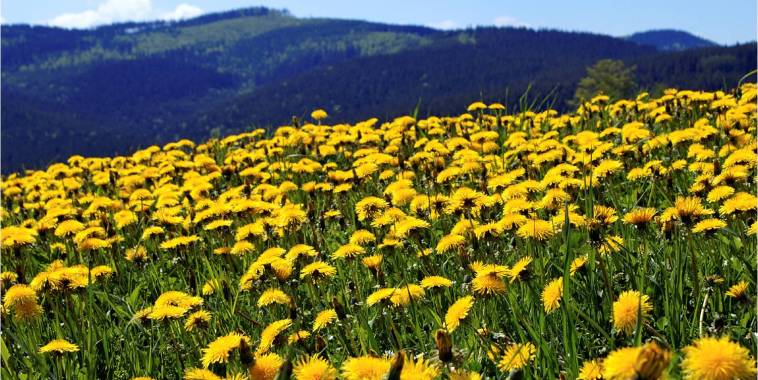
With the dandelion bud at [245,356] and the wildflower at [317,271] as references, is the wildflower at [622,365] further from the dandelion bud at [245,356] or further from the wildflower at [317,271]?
the wildflower at [317,271]

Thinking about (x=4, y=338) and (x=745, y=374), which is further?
(x=4, y=338)

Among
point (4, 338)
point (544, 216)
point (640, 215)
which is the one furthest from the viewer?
point (544, 216)

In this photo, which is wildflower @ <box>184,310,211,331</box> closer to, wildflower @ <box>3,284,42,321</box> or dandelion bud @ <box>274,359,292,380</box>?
wildflower @ <box>3,284,42,321</box>

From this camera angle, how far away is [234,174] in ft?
23.4

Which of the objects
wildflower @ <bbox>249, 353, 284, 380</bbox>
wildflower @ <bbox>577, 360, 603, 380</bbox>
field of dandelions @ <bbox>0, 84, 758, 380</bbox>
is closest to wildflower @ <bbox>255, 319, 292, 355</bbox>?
field of dandelions @ <bbox>0, 84, 758, 380</bbox>

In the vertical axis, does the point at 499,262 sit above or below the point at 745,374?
below

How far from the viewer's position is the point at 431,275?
346 cm

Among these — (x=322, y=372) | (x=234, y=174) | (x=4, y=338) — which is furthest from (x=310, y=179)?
(x=322, y=372)

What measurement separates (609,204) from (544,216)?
2.60 ft

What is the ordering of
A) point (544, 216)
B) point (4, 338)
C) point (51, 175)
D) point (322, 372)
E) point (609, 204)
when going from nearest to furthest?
point (322, 372) < point (4, 338) < point (544, 216) < point (609, 204) < point (51, 175)

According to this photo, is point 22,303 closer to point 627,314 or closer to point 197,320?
point 197,320

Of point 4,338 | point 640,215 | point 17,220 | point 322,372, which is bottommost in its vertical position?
point 17,220

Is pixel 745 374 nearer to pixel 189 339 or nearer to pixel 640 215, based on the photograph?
pixel 640 215

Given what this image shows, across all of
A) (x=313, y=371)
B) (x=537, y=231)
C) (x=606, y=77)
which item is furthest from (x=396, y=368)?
(x=606, y=77)
